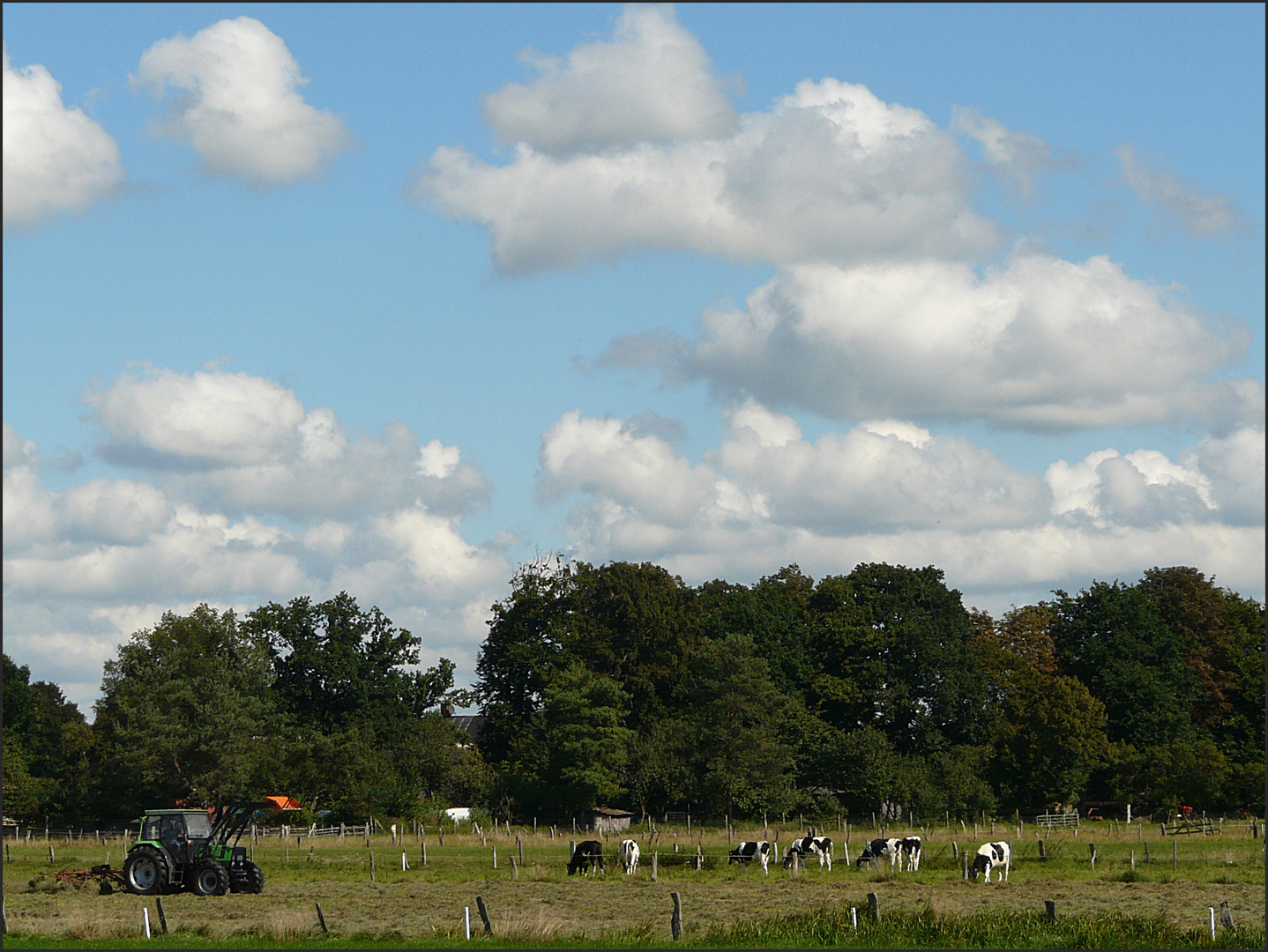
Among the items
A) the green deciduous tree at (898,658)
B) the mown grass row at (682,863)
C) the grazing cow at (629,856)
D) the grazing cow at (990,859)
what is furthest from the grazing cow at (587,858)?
the green deciduous tree at (898,658)

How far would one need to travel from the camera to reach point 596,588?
3627 inches

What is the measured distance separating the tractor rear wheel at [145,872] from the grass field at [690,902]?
44cm

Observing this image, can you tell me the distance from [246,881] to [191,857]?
1.62 m

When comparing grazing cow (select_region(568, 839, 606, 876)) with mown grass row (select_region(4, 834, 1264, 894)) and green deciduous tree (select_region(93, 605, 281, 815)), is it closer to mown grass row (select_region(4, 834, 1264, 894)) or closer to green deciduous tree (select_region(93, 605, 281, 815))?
mown grass row (select_region(4, 834, 1264, 894))

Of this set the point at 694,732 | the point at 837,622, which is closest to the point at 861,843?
the point at 694,732

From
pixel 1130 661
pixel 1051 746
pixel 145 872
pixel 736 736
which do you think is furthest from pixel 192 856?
pixel 1130 661

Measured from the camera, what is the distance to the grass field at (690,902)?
2459cm

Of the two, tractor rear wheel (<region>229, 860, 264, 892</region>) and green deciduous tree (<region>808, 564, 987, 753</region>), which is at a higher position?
green deciduous tree (<region>808, 564, 987, 753</region>)

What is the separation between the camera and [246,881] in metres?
37.3

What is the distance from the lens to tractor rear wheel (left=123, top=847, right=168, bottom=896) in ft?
119

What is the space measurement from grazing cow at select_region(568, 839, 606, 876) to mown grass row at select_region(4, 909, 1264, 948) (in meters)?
18.2

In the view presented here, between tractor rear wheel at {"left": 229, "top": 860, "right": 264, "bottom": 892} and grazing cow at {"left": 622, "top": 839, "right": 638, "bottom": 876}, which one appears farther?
grazing cow at {"left": 622, "top": 839, "right": 638, "bottom": 876}

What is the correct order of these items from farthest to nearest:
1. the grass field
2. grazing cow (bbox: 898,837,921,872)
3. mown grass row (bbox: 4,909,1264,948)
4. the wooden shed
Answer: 1. the wooden shed
2. grazing cow (bbox: 898,837,921,872)
3. the grass field
4. mown grass row (bbox: 4,909,1264,948)

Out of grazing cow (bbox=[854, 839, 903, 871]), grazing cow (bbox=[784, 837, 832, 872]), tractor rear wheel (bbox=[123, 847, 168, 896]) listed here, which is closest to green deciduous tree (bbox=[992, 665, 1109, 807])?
grazing cow (bbox=[784, 837, 832, 872])
